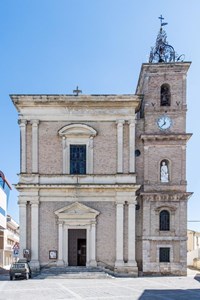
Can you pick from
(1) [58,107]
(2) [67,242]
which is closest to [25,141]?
(1) [58,107]

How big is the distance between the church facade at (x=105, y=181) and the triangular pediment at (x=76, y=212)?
0.22 feet

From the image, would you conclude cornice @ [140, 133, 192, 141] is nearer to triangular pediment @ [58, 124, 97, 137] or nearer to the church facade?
the church facade

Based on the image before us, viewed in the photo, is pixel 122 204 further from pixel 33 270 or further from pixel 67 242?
pixel 33 270

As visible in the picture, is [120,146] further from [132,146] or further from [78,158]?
[78,158]

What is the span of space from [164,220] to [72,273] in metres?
7.38

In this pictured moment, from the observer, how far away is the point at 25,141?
29812mm

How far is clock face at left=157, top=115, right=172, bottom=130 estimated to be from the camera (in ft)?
101

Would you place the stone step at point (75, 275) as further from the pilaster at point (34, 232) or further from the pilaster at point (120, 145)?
the pilaster at point (120, 145)

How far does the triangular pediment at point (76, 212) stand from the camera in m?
29.0

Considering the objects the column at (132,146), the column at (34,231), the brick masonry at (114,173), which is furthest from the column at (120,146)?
the column at (34,231)

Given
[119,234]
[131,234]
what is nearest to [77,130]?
[119,234]

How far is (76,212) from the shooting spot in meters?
29.1

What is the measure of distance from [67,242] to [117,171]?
228 inches

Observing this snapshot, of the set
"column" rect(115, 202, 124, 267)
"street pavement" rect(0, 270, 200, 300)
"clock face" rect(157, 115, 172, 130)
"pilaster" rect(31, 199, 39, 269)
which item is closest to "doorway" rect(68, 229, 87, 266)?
"pilaster" rect(31, 199, 39, 269)
